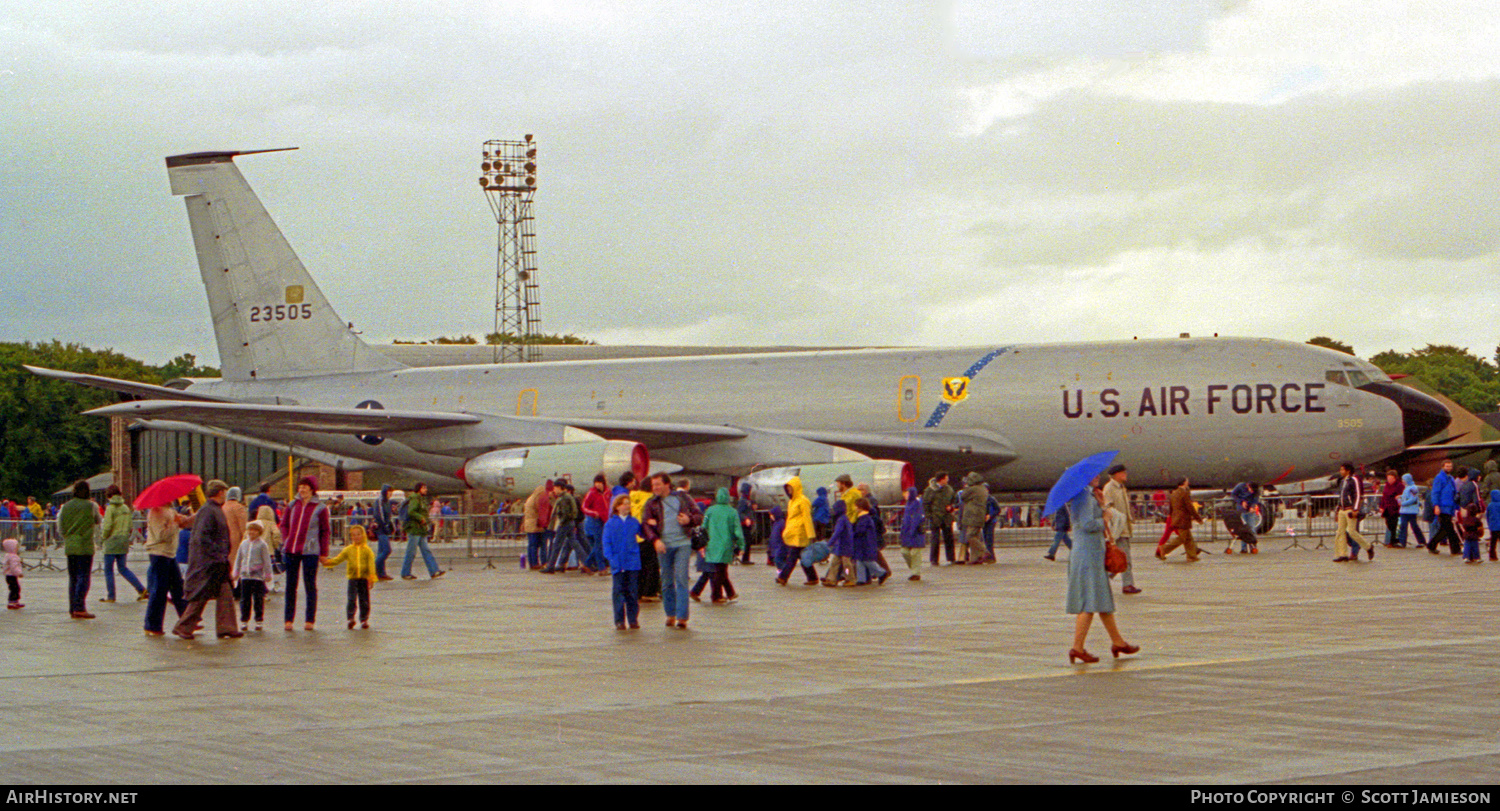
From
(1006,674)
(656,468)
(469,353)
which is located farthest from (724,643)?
(469,353)

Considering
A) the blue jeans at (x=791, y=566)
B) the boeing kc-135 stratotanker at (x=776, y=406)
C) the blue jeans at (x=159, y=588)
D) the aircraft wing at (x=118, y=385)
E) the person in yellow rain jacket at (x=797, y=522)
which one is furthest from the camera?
the boeing kc-135 stratotanker at (x=776, y=406)

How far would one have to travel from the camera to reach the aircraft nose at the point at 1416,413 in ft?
101

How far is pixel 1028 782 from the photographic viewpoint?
7305 millimetres

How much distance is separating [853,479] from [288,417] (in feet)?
39.7

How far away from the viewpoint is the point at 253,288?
39.3 meters

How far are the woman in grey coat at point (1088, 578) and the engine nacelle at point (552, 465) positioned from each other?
55.9ft

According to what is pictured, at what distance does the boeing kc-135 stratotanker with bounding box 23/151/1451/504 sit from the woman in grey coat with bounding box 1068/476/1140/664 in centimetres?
1589

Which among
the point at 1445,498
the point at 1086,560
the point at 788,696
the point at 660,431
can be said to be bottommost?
the point at 788,696

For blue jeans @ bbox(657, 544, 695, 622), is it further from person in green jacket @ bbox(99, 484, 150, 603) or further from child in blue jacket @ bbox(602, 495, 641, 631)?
person in green jacket @ bbox(99, 484, 150, 603)

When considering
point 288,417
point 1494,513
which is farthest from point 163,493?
point 1494,513

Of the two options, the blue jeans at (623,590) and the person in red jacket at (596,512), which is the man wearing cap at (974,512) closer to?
the person in red jacket at (596,512)

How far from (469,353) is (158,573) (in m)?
58.7

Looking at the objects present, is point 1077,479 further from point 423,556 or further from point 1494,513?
point 1494,513

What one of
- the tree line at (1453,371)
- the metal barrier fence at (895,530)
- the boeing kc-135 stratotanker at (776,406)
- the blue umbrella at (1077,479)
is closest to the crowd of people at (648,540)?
the blue umbrella at (1077,479)
